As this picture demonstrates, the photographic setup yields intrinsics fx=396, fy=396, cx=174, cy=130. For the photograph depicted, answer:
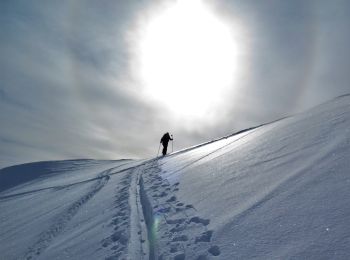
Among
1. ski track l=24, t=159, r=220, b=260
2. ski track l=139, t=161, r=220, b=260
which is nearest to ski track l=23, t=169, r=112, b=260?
ski track l=24, t=159, r=220, b=260

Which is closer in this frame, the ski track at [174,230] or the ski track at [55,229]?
the ski track at [174,230]

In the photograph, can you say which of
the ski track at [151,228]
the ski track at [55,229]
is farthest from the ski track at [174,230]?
the ski track at [55,229]

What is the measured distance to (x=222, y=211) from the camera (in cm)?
981

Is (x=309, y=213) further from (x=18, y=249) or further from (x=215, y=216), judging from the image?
(x=18, y=249)

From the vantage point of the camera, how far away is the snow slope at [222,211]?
25.0ft

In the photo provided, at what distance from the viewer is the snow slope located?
762 centimetres

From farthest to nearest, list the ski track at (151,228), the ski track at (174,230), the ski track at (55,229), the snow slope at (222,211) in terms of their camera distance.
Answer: the ski track at (55,229)
the ski track at (151,228)
the ski track at (174,230)
the snow slope at (222,211)

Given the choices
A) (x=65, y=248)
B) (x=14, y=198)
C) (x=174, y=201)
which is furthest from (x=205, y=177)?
(x=14, y=198)

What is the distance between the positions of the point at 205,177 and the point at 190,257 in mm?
6217

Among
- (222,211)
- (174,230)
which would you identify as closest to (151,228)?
(174,230)

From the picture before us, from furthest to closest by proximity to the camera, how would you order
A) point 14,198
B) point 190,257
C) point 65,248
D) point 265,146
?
1. point 14,198
2. point 265,146
3. point 65,248
4. point 190,257

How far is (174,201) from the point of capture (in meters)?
12.1

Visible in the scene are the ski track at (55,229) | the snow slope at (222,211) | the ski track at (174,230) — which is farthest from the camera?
the ski track at (55,229)

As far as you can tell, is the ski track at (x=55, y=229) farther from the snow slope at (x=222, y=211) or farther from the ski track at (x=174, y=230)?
the ski track at (x=174, y=230)
